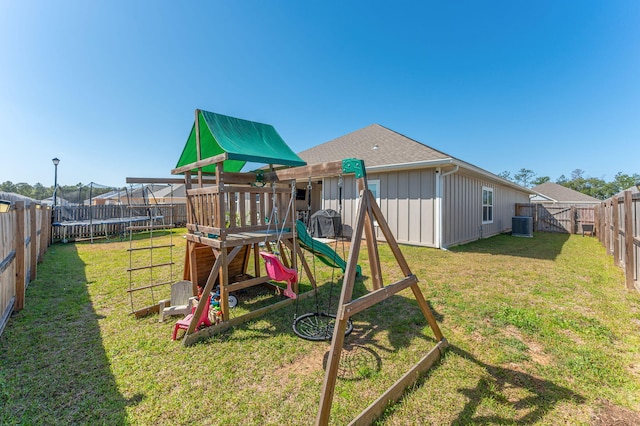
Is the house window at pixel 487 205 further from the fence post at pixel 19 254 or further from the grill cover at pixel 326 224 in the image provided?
the fence post at pixel 19 254

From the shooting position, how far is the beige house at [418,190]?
7.72m

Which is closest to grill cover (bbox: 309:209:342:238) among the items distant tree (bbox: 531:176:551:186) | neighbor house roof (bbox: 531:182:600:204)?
neighbor house roof (bbox: 531:182:600:204)

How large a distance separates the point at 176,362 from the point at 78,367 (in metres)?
0.79

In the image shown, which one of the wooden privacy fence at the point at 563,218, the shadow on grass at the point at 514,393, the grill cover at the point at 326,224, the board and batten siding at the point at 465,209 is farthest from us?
the wooden privacy fence at the point at 563,218

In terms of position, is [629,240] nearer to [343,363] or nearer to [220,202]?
[343,363]

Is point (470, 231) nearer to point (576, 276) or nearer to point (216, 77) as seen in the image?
point (576, 276)

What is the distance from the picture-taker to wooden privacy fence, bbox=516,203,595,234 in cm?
1295

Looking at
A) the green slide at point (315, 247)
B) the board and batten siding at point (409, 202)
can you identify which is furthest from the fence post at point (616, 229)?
the green slide at point (315, 247)

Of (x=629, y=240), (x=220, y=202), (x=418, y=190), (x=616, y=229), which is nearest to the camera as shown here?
(x=220, y=202)

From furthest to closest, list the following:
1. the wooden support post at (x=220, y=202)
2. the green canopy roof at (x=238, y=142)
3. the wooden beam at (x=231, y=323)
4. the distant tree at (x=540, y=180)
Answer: the distant tree at (x=540, y=180) < the green canopy roof at (x=238, y=142) < the wooden support post at (x=220, y=202) < the wooden beam at (x=231, y=323)

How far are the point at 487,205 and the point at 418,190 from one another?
535cm

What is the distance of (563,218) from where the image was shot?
13.6 metres

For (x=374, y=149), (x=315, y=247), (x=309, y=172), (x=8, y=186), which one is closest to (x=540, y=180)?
(x=374, y=149)

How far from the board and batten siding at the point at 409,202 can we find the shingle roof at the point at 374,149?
471 millimetres
